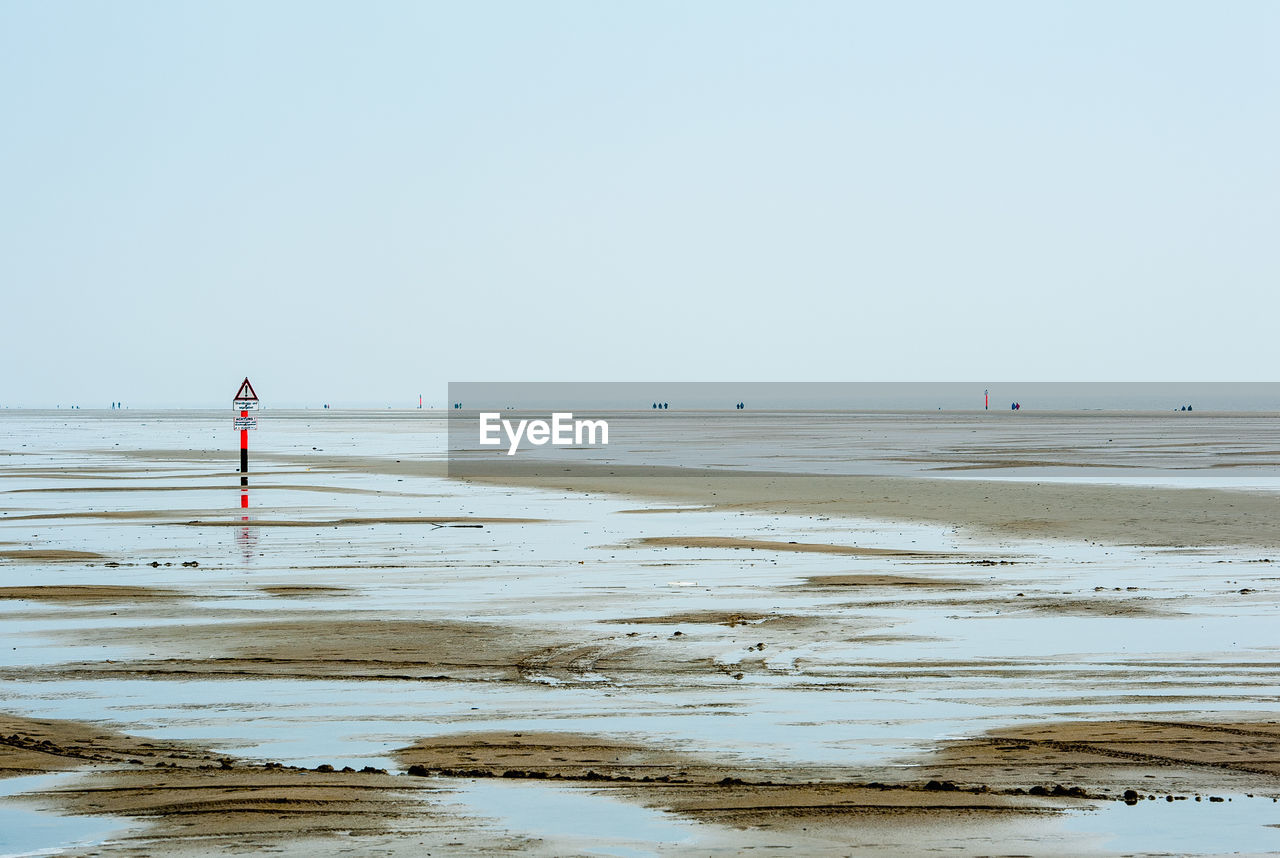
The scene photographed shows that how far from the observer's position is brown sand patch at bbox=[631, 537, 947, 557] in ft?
73.3

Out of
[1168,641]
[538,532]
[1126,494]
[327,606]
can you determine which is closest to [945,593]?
[1168,641]

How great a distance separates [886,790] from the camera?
833 centimetres

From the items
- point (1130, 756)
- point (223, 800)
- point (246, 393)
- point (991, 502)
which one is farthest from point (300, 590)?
point (246, 393)

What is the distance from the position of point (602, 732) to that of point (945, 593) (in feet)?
27.6

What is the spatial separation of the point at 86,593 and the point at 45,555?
4.94 metres

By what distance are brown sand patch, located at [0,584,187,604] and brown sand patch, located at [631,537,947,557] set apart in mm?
8571

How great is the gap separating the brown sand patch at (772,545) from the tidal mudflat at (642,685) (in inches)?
4.9

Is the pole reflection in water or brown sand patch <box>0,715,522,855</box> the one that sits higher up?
brown sand patch <box>0,715,522,855</box>

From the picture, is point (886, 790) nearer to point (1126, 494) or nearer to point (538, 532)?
point (538, 532)

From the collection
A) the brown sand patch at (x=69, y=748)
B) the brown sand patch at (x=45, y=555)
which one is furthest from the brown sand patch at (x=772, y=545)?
the brown sand patch at (x=69, y=748)

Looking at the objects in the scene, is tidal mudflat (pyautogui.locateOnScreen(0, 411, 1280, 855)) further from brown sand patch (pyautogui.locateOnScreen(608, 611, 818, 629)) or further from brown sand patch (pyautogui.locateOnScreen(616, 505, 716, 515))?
brown sand patch (pyautogui.locateOnScreen(616, 505, 716, 515))

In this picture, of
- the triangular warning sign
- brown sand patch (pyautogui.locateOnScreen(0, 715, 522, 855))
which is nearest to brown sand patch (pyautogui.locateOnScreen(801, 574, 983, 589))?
brown sand patch (pyautogui.locateOnScreen(0, 715, 522, 855))

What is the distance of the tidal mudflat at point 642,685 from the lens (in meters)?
7.77

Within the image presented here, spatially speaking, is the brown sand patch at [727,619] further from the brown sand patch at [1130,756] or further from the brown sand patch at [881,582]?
the brown sand patch at [1130,756]
